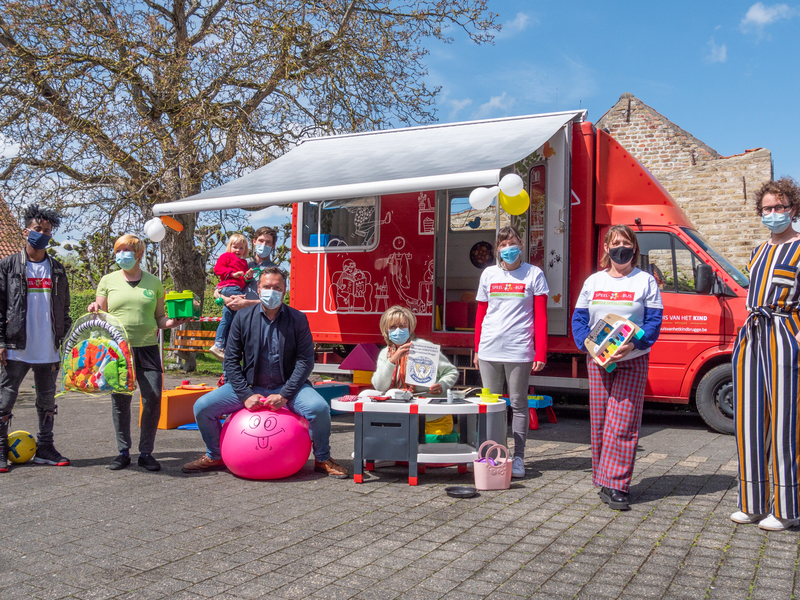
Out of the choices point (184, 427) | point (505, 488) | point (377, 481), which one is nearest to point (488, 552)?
point (505, 488)

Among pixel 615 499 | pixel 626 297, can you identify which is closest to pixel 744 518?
pixel 615 499

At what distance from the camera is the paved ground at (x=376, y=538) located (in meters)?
2.97

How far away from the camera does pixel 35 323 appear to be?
5.18m

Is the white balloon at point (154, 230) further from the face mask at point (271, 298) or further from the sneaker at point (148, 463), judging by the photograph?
the sneaker at point (148, 463)

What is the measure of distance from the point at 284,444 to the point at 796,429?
10.4 ft

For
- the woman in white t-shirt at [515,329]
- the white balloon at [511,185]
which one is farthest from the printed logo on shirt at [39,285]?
the white balloon at [511,185]

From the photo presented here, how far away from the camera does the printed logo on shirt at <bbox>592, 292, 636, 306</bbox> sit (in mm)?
4293

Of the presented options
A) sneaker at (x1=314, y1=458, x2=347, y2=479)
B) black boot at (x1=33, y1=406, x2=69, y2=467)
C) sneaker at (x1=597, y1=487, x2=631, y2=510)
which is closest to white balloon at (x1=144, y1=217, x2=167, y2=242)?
black boot at (x1=33, y1=406, x2=69, y2=467)

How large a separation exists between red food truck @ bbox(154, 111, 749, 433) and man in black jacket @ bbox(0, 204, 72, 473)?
1751 millimetres

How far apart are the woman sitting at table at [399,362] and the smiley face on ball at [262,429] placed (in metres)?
0.80

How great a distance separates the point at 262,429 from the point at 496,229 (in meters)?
3.75

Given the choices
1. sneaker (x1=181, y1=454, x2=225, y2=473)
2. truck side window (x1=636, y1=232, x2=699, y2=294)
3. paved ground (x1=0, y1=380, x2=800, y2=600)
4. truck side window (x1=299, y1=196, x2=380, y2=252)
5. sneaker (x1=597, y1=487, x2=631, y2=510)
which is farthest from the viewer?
truck side window (x1=299, y1=196, x2=380, y2=252)

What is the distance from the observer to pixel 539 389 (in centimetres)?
973

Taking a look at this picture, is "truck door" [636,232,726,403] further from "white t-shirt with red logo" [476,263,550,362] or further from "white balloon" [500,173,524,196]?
"white t-shirt with red logo" [476,263,550,362]
